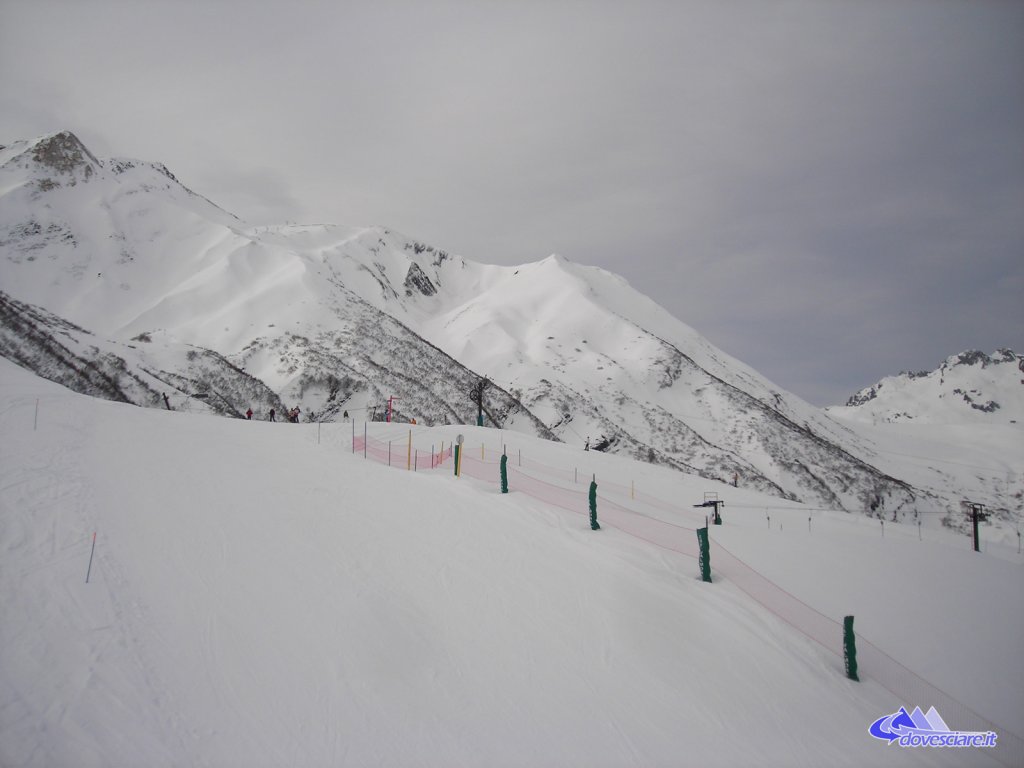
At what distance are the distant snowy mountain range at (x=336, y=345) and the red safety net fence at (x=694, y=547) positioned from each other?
24.7 metres

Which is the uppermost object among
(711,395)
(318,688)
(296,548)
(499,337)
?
(499,337)

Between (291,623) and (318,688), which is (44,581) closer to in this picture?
(291,623)

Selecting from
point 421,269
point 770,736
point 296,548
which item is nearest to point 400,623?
point 296,548

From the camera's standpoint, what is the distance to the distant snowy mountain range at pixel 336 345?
150ft

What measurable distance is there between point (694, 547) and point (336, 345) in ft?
166

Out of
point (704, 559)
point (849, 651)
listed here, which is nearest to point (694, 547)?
point (704, 559)

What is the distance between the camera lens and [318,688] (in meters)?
8.07

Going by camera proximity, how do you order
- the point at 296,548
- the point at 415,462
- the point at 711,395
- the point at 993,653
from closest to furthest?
1. the point at 296,548
2. the point at 993,653
3. the point at 415,462
4. the point at 711,395

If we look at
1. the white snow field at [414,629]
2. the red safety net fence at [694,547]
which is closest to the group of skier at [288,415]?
the red safety net fence at [694,547]

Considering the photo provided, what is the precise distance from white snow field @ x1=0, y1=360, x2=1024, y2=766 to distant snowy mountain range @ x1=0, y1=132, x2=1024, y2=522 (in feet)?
91.2

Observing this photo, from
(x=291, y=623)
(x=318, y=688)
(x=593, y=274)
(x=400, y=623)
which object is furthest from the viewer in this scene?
(x=593, y=274)

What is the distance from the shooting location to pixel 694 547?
16.0m

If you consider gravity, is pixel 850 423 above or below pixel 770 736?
above

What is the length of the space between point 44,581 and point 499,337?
78.6 meters
